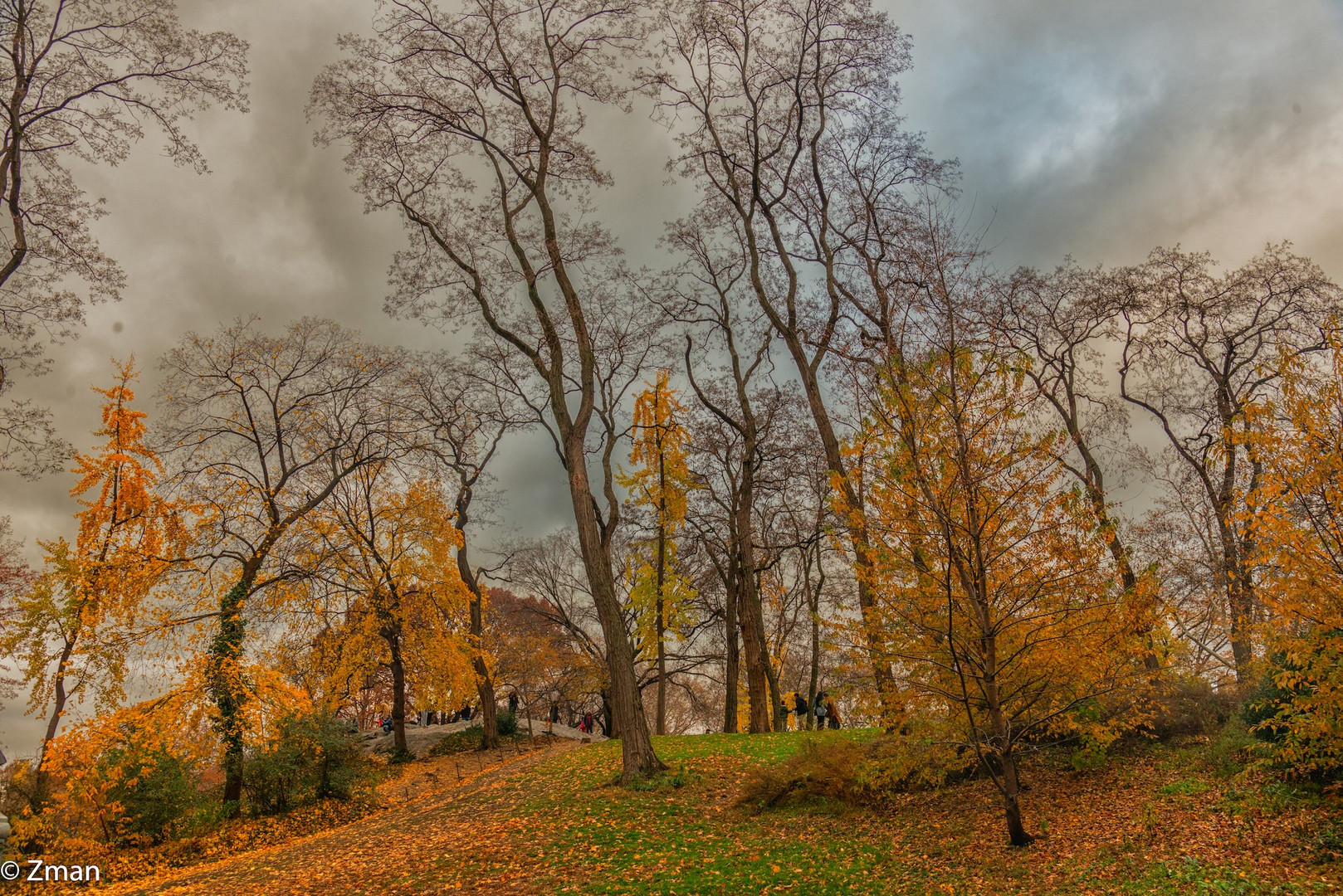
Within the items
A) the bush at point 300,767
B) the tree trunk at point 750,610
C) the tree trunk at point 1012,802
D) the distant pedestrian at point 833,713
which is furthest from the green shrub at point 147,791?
the distant pedestrian at point 833,713

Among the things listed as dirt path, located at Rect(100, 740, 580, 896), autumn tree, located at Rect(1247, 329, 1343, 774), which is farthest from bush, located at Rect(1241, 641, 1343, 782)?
dirt path, located at Rect(100, 740, 580, 896)

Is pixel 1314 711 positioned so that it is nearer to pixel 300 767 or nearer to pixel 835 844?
pixel 835 844

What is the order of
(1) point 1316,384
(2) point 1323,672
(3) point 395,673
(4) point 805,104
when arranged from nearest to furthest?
(2) point 1323,672
(1) point 1316,384
(4) point 805,104
(3) point 395,673

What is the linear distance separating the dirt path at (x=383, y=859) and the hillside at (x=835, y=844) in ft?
0.14

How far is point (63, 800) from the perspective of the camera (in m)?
10.6

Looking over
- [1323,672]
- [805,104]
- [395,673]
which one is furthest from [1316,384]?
[395,673]

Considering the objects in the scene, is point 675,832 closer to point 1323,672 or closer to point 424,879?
point 424,879

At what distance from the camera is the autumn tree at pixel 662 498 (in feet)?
59.0

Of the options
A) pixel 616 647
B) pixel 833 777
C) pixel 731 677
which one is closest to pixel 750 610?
pixel 731 677

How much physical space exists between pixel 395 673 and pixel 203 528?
736cm

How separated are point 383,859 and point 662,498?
10.8 metres

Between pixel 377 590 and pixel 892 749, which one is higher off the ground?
pixel 377 590

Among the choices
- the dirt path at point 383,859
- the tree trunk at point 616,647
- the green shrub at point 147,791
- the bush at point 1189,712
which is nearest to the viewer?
the dirt path at point 383,859

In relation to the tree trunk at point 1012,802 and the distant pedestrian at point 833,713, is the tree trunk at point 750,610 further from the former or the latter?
the tree trunk at point 1012,802
